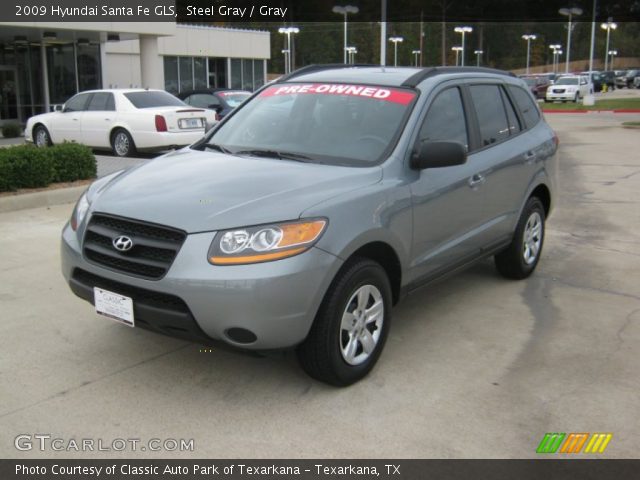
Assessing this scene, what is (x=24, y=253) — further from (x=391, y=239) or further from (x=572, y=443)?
(x=572, y=443)

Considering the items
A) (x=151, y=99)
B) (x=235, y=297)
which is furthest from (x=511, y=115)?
(x=151, y=99)

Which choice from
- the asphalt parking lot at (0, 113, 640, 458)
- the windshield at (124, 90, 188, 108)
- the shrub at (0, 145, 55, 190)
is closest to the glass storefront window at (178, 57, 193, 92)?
the windshield at (124, 90, 188, 108)

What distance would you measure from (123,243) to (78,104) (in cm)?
1268

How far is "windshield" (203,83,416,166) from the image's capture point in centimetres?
436

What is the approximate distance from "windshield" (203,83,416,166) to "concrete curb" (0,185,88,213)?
182 inches

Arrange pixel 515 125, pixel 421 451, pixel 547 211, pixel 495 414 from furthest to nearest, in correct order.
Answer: pixel 547 211, pixel 515 125, pixel 495 414, pixel 421 451

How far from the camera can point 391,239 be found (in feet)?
13.1

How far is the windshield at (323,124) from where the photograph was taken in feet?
14.3

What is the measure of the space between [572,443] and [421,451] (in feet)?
2.59

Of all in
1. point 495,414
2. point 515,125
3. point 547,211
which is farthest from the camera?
point 547,211

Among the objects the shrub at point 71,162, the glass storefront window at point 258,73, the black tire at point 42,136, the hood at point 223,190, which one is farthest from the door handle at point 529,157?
the glass storefront window at point 258,73

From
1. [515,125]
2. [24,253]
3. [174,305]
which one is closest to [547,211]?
[515,125]

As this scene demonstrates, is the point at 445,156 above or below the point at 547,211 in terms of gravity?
above

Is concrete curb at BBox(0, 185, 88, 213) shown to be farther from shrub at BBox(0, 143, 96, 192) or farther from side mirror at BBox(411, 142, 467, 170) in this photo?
side mirror at BBox(411, 142, 467, 170)
